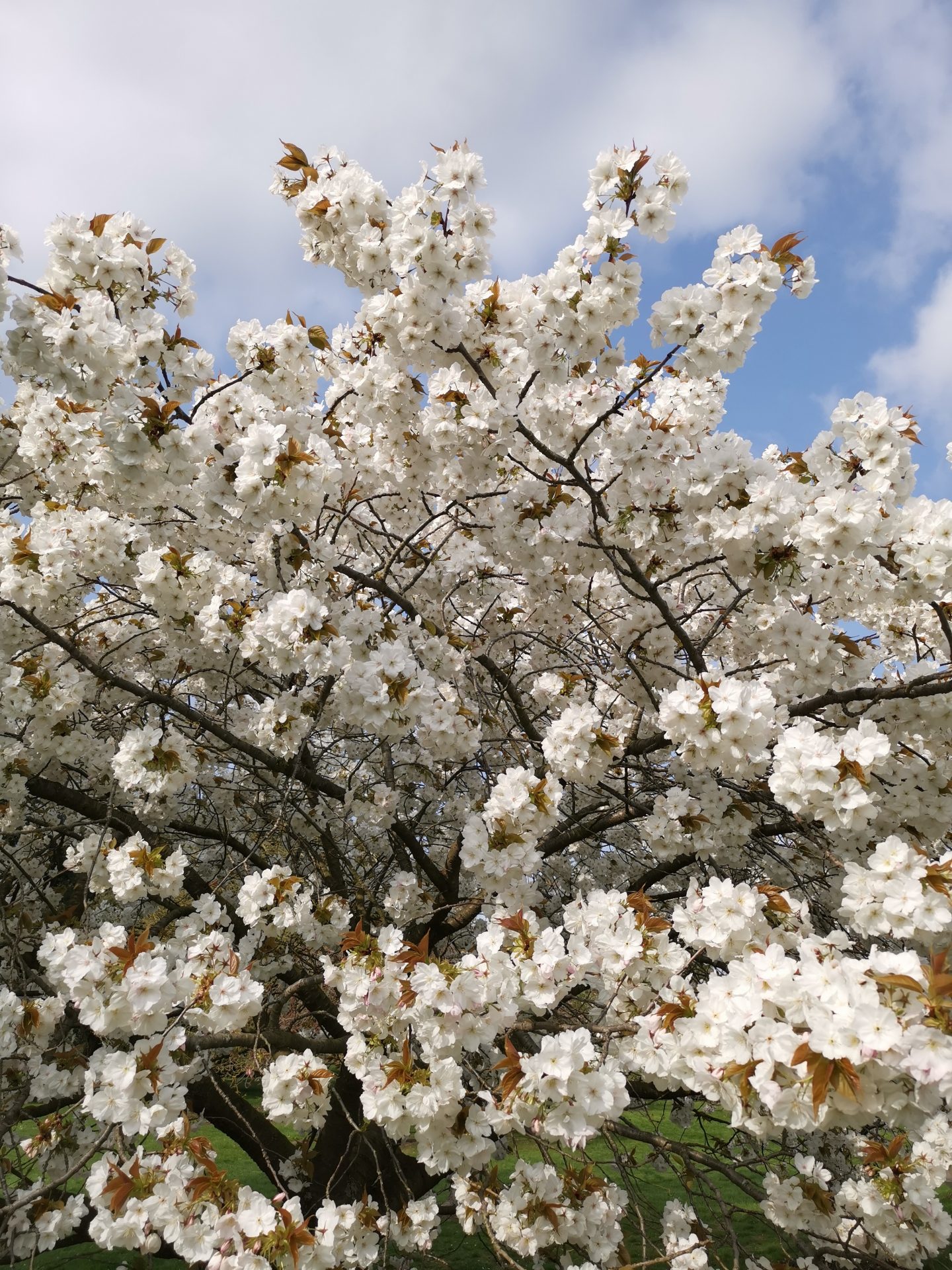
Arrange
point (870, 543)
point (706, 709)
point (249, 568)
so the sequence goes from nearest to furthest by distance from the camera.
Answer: point (706, 709)
point (870, 543)
point (249, 568)

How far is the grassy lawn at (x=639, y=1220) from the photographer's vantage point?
3.28 m

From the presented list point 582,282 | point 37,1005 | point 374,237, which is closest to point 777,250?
point 582,282

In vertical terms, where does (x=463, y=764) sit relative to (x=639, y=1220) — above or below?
above

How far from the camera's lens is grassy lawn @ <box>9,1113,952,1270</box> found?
328 cm

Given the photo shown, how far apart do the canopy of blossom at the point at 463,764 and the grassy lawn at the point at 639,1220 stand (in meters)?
0.14

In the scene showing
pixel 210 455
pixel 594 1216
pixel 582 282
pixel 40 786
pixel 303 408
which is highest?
pixel 582 282

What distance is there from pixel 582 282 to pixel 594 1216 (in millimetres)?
3625

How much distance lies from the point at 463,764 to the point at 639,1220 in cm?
257

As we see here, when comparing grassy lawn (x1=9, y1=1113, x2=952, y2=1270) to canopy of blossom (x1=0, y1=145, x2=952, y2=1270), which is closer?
canopy of blossom (x1=0, y1=145, x2=952, y2=1270)

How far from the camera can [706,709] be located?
107 inches

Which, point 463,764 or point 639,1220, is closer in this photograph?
point 639,1220

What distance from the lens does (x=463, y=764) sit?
16.2 ft

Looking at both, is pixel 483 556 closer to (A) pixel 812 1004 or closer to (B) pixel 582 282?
(B) pixel 582 282

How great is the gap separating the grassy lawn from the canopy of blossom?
0.45 feet
